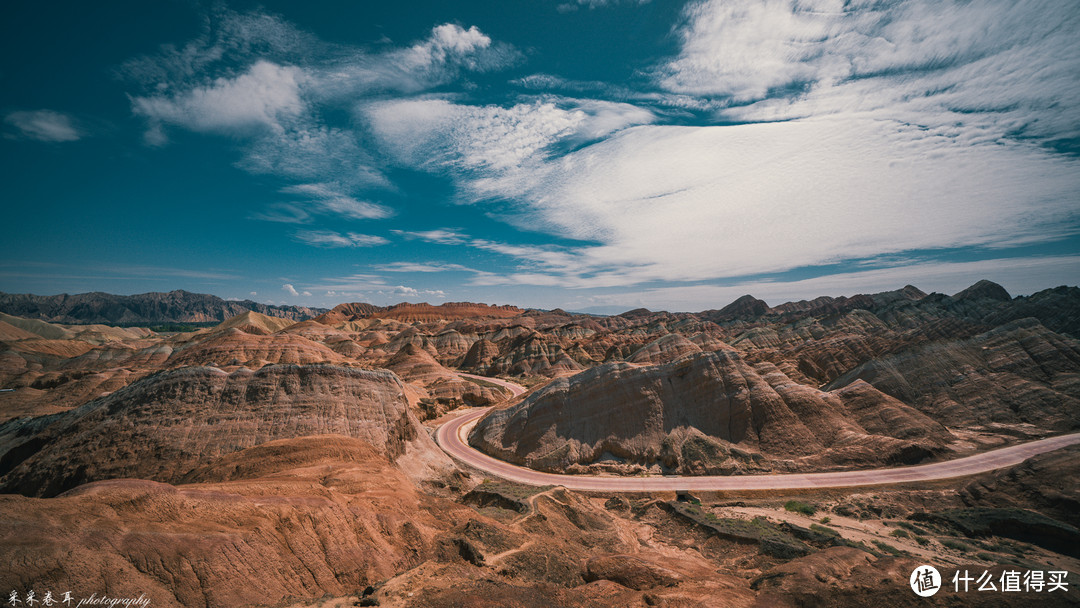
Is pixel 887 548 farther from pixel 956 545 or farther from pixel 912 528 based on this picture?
pixel 912 528

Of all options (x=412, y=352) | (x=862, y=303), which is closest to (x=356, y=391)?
(x=412, y=352)

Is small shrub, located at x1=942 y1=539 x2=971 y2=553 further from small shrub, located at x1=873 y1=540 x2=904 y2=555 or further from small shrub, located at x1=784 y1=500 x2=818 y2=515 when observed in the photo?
small shrub, located at x1=784 y1=500 x2=818 y2=515

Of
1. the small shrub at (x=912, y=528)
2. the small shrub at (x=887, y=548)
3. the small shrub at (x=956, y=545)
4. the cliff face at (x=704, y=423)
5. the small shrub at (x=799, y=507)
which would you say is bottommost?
the small shrub at (x=799, y=507)

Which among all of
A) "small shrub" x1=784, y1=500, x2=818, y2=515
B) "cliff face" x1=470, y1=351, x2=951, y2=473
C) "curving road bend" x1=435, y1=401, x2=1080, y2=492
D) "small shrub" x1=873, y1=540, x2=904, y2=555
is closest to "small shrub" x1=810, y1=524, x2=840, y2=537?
"small shrub" x1=873, y1=540, x2=904, y2=555

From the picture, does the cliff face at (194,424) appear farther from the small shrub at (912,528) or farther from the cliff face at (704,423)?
the small shrub at (912,528)

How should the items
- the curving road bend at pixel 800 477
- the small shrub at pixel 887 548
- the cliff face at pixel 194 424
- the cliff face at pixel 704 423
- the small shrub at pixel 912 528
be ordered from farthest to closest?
1. the cliff face at pixel 704 423
2. the curving road bend at pixel 800 477
3. the small shrub at pixel 912 528
4. the cliff face at pixel 194 424
5. the small shrub at pixel 887 548

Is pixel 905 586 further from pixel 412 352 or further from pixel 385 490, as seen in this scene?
pixel 412 352

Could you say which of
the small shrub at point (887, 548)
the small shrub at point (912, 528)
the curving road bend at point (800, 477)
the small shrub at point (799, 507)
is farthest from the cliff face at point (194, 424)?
the small shrub at point (912, 528)

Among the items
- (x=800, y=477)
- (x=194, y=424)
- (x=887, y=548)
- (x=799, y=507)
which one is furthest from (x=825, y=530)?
(x=194, y=424)
